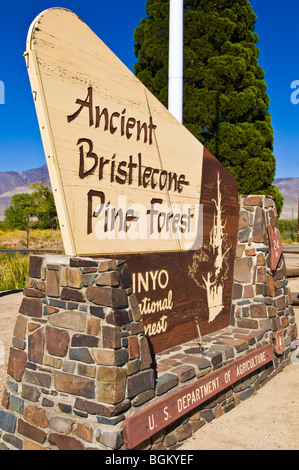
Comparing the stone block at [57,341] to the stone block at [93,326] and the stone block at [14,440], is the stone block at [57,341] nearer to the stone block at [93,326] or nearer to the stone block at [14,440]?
the stone block at [93,326]

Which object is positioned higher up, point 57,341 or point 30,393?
point 57,341

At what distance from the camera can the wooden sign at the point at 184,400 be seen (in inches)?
127

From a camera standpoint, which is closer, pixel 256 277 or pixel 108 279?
pixel 108 279

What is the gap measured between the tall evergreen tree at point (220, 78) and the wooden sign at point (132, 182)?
9139 millimetres

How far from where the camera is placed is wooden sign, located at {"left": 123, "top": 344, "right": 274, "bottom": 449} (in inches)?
127

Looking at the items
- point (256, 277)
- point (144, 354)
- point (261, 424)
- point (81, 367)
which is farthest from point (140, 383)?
point (256, 277)

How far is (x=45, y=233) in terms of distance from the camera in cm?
3781

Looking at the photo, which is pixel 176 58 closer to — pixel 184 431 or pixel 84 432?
pixel 184 431

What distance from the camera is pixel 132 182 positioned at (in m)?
4.23

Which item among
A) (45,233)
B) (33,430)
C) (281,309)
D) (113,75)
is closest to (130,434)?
(33,430)

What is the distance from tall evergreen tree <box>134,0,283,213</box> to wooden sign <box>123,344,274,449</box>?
10263 millimetres

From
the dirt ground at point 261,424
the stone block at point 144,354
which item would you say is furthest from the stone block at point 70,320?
the dirt ground at point 261,424

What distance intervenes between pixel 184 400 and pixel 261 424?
44.7 inches

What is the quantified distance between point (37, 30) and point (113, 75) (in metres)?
0.92
